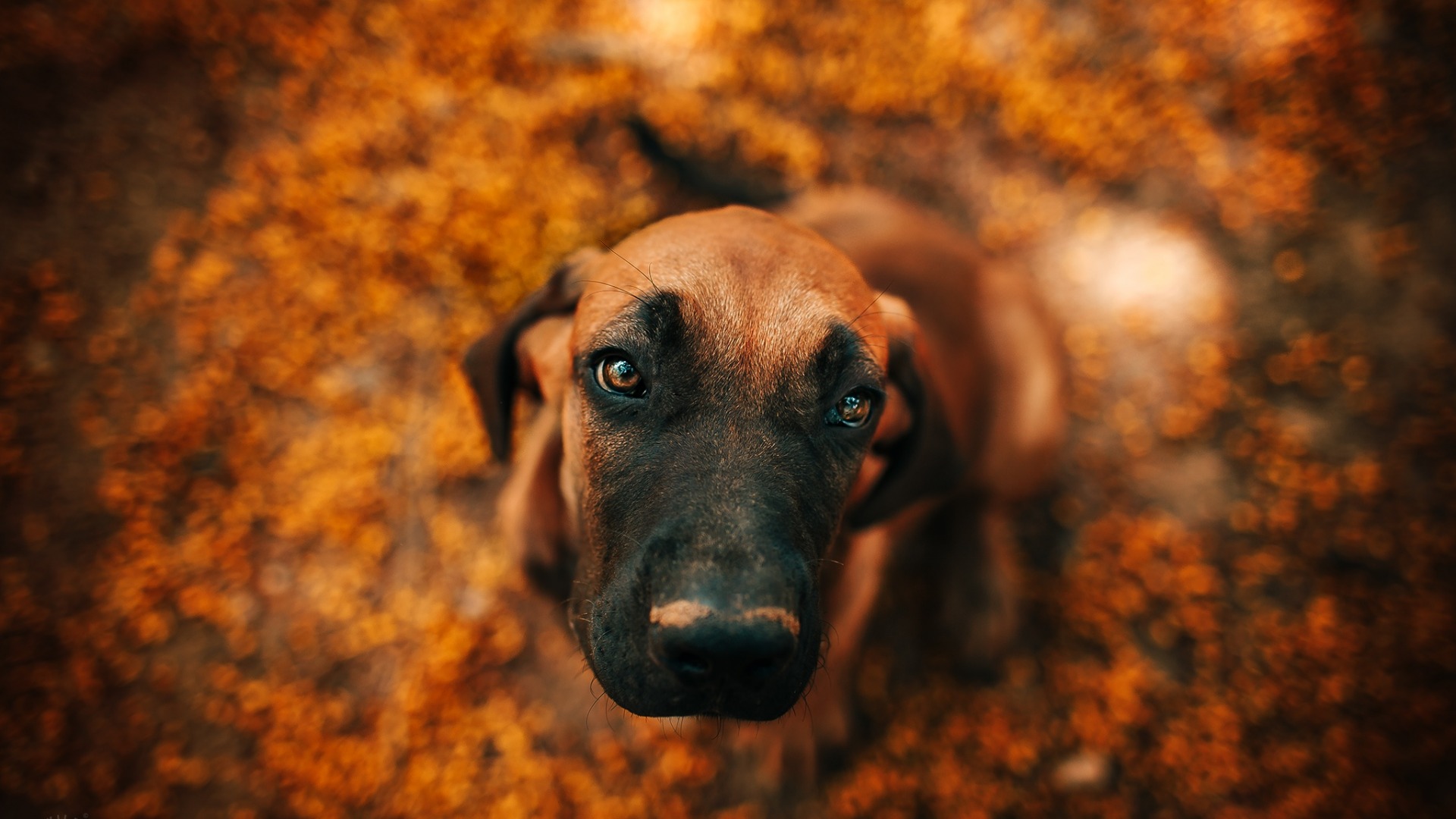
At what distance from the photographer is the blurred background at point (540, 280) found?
334 cm

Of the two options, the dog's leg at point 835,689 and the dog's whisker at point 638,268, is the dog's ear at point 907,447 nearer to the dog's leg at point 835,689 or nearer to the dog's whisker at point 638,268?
the dog's leg at point 835,689

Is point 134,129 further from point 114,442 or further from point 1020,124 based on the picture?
point 1020,124

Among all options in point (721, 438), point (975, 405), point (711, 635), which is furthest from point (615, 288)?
point (975, 405)

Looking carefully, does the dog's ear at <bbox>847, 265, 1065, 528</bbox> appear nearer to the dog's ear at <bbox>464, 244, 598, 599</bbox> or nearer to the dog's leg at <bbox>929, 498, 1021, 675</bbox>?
the dog's leg at <bbox>929, 498, 1021, 675</bbox>

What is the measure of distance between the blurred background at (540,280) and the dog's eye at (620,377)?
1872 millimetres

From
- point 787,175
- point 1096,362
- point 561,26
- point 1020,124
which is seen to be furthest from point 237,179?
point 1096,362

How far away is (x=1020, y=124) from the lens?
14.3 ft

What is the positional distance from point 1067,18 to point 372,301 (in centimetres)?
458

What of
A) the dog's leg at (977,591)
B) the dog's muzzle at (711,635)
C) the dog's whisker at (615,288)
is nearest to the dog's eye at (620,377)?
the dog's whisker at (615,288)

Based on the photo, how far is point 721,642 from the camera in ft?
5.08

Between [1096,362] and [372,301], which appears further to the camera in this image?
[1096,362]

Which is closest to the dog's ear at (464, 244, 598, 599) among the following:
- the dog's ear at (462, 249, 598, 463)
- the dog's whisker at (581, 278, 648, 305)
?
the dog's ear at (462, 249, 598, 463)

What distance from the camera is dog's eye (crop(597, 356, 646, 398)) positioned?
6.35 ft

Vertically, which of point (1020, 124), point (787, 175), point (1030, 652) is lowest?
point (1030, 652)
